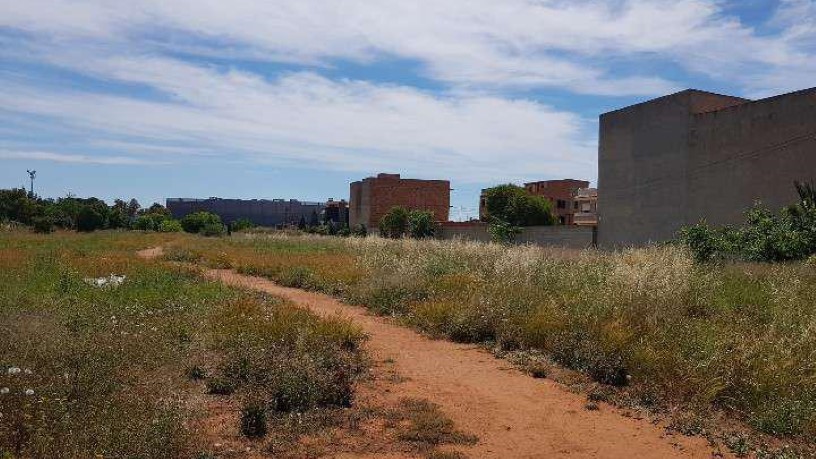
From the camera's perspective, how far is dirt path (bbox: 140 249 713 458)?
5.64 meters

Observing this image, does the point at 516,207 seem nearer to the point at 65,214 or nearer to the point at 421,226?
the point at 421,226

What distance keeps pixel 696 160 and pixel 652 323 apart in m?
24.2

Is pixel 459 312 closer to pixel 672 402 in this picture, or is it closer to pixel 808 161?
pixel 672 402

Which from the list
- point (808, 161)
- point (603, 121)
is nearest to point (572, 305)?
point (808, 161)

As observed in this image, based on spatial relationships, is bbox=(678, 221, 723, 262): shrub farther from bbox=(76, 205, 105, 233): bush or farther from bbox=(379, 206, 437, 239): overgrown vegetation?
bbox=(76, 205, 105, 233): bush

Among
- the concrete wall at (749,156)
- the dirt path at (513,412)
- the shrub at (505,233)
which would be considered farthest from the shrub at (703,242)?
the shrub at (505,233)

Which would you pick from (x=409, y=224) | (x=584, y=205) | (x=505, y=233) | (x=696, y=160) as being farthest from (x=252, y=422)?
(x=584, y=205)

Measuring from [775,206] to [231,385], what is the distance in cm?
2638

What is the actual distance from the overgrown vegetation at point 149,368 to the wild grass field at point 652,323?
2578 millimetres

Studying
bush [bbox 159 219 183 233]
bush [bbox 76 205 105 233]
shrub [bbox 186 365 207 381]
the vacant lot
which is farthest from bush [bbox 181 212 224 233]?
shrub [bbox 186 365 207 381]

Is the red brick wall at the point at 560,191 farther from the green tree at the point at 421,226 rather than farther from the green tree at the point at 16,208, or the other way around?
the green tree at the point at 16,208

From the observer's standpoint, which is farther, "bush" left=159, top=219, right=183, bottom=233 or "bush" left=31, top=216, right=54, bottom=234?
"bush" left=159, top=219, right=183, bottom=233

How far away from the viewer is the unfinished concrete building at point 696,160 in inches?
1038

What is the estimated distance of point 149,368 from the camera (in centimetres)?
689
